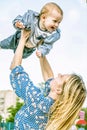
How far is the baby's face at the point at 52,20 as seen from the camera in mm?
1663

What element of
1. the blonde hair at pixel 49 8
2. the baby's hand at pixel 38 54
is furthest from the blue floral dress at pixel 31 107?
the blonde hair at pixel 49 8

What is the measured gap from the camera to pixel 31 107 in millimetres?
1340

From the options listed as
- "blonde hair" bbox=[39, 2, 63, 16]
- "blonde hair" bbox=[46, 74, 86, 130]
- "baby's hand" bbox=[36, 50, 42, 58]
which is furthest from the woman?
"blonde hair" bbox=[39, 2, 63, 16]

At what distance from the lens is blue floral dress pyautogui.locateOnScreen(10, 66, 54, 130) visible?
4.35 feet

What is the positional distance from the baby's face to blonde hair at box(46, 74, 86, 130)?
40 centimetres

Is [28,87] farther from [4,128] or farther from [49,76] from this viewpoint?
[4,128]

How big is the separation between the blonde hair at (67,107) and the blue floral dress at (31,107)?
A: 29 mm

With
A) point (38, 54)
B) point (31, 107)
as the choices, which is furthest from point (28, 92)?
point (38, 54)

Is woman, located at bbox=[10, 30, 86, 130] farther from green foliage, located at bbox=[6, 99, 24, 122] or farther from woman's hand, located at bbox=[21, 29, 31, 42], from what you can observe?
green foliage, located at bbox=[6, 99, 24, 122]

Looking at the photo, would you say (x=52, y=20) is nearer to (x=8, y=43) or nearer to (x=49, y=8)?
(x=49, y=8)

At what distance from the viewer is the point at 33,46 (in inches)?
68.2

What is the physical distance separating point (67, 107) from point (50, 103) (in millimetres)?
55

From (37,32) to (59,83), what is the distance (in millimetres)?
389

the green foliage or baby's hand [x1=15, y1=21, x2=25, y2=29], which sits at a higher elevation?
baby's hand [x1=15, y1=21, x2=25, y2=29]
